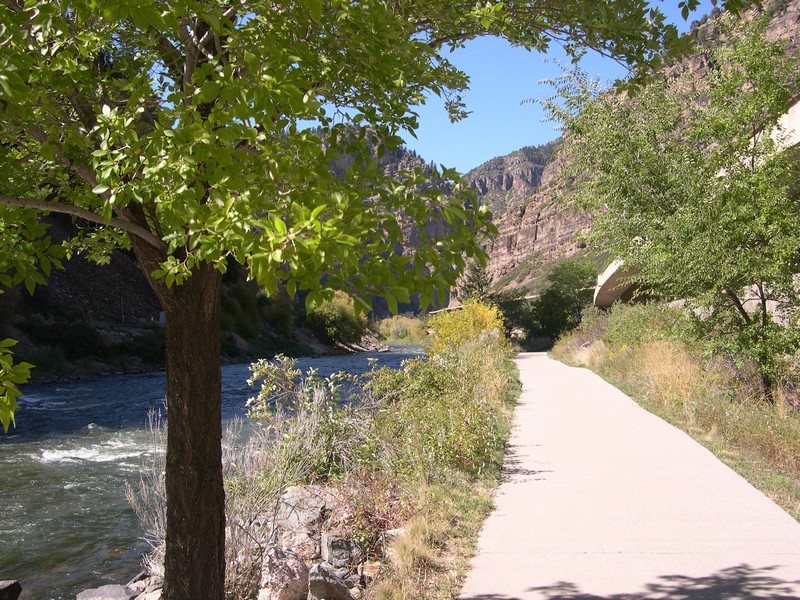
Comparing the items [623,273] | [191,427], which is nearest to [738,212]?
[191,427]

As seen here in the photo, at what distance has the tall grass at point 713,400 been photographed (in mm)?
7266

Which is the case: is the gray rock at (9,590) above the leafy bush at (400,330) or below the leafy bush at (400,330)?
below

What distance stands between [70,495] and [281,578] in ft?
25.2

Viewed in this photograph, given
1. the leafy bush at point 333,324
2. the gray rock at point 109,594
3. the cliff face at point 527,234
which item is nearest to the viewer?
the gray rock at point 109,594

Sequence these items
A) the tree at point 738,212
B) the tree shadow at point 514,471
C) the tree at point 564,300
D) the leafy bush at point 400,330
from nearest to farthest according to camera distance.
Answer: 1. the tree shadow at point 514,471
2. the tree at point 738,212
3. the tree at point 564,300
4. the leafy bush at point 400,330

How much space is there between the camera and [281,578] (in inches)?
195

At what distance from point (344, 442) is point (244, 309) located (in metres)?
54.6

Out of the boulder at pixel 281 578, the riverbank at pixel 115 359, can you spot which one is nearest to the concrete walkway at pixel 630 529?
the boulder at pixel 281 578

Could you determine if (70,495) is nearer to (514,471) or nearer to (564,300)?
(514,471)

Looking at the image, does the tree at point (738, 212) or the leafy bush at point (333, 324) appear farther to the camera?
the leafy bush at point (333, 324)

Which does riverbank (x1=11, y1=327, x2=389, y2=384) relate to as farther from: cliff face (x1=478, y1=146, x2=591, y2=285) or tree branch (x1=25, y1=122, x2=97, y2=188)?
cliff face (x1=478, y1=146, x2=591, y2=285)

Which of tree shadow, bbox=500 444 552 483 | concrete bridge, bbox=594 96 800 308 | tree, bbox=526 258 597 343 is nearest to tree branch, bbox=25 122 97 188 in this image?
tree shadow, bbox=500 444 552 483

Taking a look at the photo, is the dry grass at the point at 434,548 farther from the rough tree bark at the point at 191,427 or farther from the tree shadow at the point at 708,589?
the rough tree bark at the point at 191,427

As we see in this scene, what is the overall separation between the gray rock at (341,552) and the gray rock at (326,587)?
1.58 feet
